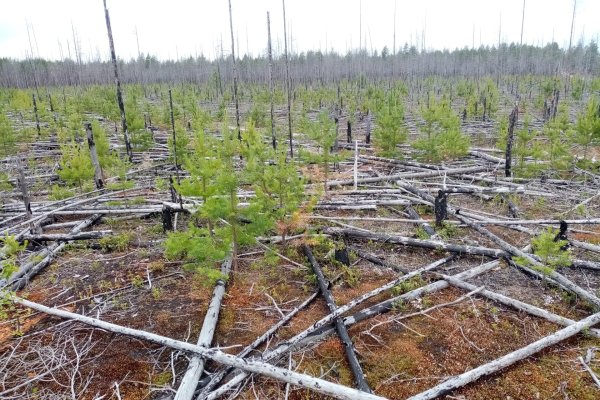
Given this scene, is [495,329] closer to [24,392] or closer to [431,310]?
[431,310]

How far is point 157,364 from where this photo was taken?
175 inches

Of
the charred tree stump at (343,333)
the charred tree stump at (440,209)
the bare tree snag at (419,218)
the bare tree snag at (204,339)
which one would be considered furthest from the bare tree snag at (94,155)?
the charred tree stump at (440,209)

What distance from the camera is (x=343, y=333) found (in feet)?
15.6

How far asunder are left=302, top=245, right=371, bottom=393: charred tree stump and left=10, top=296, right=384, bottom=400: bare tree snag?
276 millimetres

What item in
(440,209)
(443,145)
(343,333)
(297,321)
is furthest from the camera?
(443,145)

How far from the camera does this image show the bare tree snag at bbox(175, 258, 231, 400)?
3881mm

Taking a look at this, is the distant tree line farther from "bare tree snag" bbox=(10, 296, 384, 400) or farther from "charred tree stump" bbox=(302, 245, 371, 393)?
"bare tree snag" bbox=(10, 296, 384, 400)

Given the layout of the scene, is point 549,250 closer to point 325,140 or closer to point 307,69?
point 325,140

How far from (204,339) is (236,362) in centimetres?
67

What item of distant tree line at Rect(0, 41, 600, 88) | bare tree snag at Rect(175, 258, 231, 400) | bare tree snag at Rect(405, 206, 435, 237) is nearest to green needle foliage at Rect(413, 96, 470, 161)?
bare tree snag at Rect(405, 206, 435, 237)

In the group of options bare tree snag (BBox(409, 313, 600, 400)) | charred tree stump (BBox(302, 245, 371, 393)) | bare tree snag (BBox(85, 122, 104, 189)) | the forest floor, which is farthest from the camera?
bare tree snag (BBox(85, 122, 104, 189))

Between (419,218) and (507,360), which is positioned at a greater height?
(419,218)

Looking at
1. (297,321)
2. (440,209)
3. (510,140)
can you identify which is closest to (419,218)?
(440,209)

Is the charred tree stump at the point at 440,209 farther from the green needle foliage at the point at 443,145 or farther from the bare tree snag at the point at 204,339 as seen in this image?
the green needle foliage at the point at 443,145
